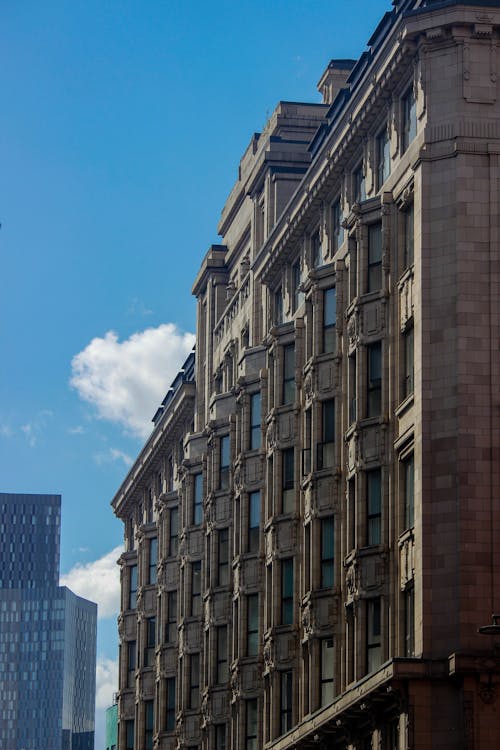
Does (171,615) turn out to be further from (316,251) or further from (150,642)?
(316,251)

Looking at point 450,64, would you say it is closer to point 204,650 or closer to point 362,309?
point 362,309

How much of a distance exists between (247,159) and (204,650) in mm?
23353

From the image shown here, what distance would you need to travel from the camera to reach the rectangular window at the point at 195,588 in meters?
91.0

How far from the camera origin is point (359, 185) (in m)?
64.4

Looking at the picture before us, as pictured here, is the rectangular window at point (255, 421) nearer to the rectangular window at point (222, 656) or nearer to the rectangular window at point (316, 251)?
the rectangular window at point (316, 251)

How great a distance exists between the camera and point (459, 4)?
183ft

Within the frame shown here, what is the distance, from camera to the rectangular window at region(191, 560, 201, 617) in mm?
91000

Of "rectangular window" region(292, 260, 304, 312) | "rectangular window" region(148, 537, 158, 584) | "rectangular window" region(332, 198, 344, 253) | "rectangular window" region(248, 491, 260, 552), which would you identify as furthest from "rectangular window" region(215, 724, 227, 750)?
"rectangular window" region(332, 198, 344, 253)

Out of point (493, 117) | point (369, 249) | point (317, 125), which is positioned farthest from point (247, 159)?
point (493, 117)

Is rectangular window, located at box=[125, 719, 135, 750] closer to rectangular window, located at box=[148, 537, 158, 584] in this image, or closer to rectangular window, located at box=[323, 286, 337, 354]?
rectangular window, located at box=[148, 537, 158, 584]

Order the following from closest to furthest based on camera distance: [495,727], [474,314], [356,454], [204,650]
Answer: [495,727], [474,314], [356,454], [204,650]

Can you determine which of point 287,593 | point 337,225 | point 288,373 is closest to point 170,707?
point 287,593

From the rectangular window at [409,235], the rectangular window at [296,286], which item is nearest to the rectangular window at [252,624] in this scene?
the rectangular window at [296,286]

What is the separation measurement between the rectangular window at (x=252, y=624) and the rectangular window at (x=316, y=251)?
14.5 metres
